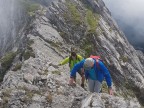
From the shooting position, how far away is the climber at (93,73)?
64.6 ft

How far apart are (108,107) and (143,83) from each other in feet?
138

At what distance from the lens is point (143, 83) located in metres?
58.3

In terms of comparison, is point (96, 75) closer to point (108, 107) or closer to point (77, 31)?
point (108, 107)

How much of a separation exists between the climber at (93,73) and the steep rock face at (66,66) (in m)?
0.79

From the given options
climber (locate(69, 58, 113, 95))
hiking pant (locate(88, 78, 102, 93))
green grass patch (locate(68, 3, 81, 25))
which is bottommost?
hiking pant (locate(88, 78, 102, 93))

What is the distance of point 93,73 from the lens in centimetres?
2064

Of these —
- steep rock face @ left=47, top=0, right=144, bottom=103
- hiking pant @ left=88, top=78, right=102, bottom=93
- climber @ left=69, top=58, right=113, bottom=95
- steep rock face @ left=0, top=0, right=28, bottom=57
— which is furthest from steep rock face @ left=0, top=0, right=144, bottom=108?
steep rock face @ left=0, top=0, right=28, bottom=57

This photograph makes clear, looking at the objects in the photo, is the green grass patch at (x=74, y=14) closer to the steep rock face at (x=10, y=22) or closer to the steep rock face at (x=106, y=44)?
the steep rock face at (x=106, y=44)

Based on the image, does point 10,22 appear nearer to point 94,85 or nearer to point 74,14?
point 74,14

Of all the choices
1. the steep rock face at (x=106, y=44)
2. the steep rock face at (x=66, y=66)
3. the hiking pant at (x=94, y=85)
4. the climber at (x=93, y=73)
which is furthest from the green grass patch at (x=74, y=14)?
the climber at (x=93, y=73)

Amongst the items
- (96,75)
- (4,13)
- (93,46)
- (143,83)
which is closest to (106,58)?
(93,46)

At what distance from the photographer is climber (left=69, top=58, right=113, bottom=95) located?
19677 mm

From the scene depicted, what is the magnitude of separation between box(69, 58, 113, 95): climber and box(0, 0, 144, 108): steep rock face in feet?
2.60

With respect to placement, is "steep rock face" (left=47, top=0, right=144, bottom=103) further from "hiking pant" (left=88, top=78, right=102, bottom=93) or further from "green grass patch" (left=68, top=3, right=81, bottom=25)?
"hiking pant" (left=88, top=78, right=102, bottom=93)
